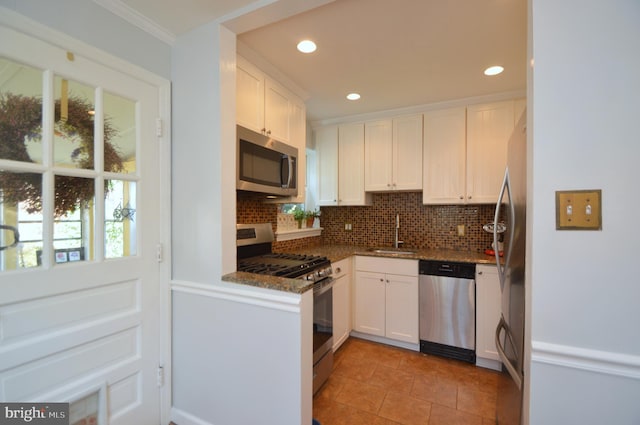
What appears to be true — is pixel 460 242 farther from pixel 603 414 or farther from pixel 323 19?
pixel 323 19

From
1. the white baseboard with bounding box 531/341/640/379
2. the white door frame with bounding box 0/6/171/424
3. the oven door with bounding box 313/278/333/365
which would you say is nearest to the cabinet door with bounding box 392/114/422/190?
the oven door with bounding box 313/278/333/365

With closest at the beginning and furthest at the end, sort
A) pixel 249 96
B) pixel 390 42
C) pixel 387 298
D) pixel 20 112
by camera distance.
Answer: pixel 20 112, pixel 390 42, pixel 249 96, pixel 387 298

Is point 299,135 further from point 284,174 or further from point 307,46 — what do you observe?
point 307,46

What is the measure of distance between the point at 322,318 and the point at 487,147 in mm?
2323

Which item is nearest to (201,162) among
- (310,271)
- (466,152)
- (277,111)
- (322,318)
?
(277,111)

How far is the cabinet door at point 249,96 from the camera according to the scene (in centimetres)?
180

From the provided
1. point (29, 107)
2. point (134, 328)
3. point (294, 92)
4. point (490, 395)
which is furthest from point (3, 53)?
point (490, 395)

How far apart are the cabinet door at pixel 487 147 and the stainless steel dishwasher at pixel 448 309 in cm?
82

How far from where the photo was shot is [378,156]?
3080 millimetres

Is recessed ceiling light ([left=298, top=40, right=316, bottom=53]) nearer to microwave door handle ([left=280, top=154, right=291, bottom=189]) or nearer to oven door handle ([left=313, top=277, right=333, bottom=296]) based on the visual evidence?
microwave door handle ([left=280, top=154, right=291, bottom=189])

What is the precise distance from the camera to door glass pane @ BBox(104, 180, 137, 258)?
1.42m

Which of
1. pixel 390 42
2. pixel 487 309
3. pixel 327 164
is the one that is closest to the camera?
pixel 390 42

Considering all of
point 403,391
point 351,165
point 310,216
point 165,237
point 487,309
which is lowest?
point 403,391

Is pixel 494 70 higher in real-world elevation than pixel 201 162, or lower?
higher
